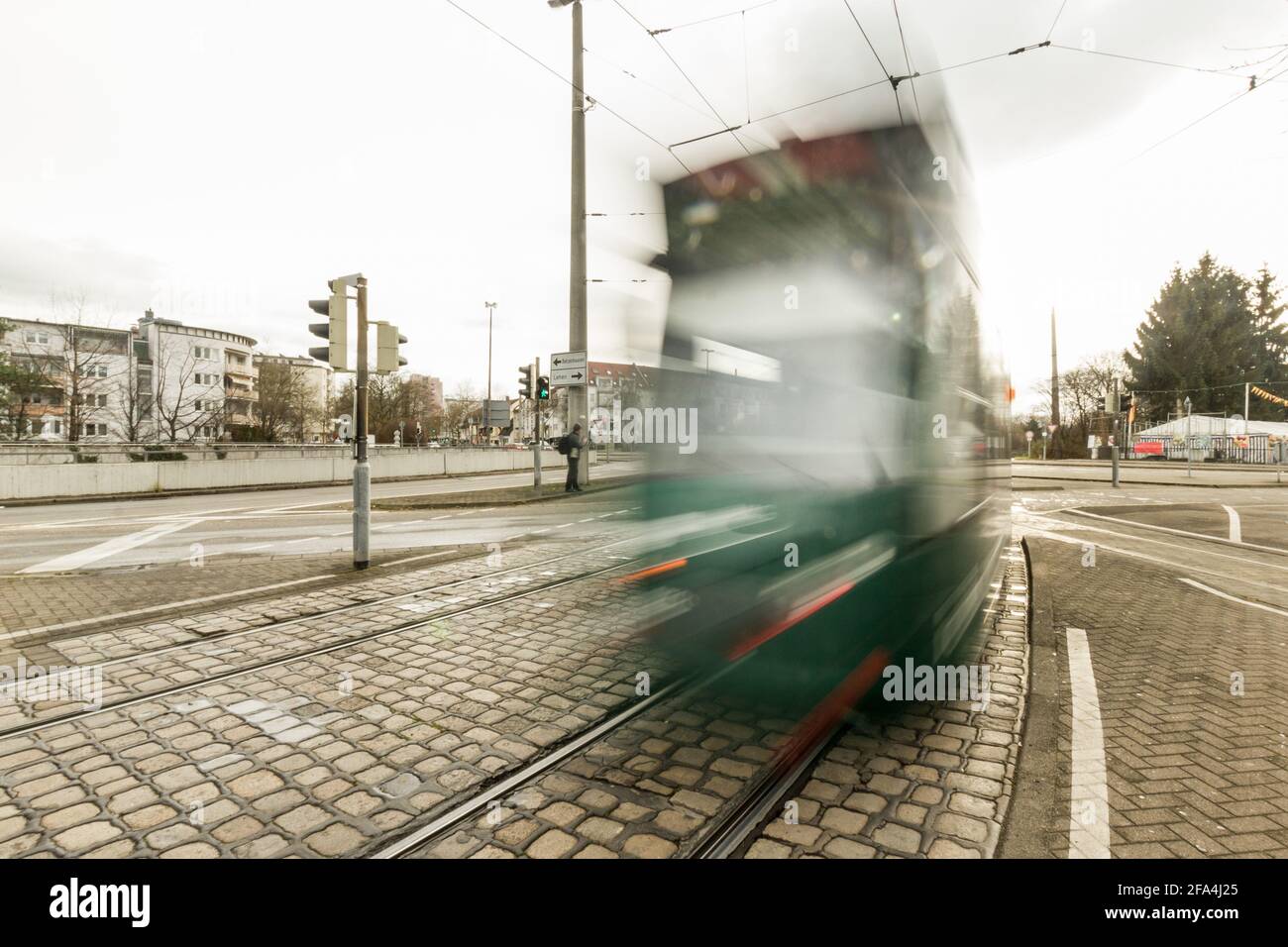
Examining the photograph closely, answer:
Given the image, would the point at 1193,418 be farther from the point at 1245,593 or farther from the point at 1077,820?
Answer: the point at 1077,820

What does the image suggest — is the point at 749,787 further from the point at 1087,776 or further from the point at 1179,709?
the point at 1179,709

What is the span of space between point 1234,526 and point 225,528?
66.4 feet

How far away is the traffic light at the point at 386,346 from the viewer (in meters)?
8.70

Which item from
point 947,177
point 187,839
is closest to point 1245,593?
point 947,177

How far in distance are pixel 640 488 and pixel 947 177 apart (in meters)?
2.94


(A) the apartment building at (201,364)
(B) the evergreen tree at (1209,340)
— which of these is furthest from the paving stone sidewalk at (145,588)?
(B) the evergreen tree at (1209,340)

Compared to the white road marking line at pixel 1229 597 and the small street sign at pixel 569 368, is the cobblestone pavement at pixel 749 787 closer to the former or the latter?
the white road marking line at pixel 1229 597

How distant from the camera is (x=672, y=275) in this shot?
3877 millimetres

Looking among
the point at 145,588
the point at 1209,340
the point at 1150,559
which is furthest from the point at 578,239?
the point at 1209,340

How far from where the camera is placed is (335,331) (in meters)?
8.12

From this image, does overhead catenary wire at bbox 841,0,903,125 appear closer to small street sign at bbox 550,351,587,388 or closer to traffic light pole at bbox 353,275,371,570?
traffic light pole at bbox 353,275,371,570

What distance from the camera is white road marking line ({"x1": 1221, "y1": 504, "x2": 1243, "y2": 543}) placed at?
1218 centimetres

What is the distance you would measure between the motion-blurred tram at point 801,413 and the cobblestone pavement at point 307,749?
3.62 feet

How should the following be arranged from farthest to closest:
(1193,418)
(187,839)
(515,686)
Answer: (1193,418), (515,686), (187,839)
